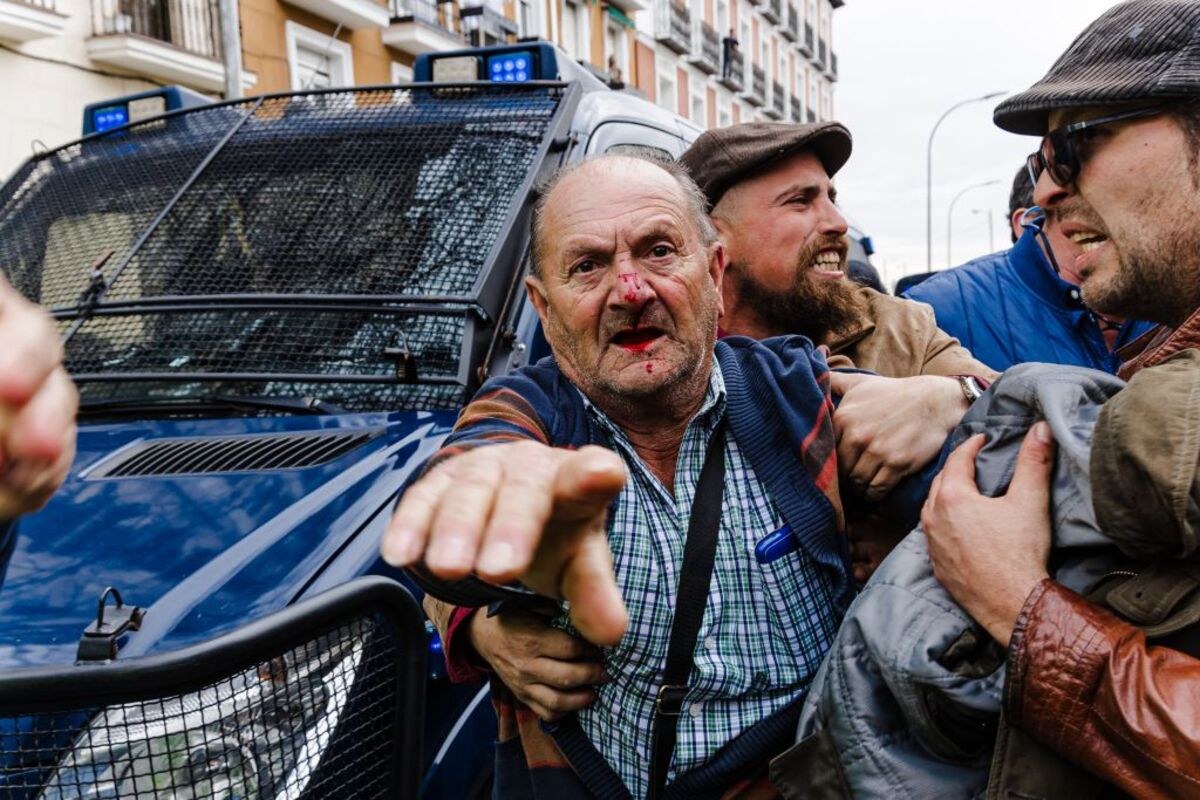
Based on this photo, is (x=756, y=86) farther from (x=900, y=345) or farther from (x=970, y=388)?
(x=970, y=388)

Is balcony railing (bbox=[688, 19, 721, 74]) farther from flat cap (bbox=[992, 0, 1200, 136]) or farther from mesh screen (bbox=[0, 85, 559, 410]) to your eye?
flat cap (bbox=[992, 0, 1200, 136])

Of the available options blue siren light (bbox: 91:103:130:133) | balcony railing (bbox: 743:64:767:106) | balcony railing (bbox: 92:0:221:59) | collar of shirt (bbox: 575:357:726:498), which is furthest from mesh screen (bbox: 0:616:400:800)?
balcony railing (bbox: 743:64:767:106)

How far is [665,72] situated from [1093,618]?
28.3m

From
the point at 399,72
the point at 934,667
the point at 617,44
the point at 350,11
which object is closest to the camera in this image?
the point at 934,667

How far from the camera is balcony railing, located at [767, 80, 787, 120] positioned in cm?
3719

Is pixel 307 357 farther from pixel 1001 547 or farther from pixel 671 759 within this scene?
pixel 1001 547

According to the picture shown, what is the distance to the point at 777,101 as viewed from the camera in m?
38.0

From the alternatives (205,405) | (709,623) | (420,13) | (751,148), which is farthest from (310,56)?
(709,623)

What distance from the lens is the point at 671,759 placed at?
164 centimetres

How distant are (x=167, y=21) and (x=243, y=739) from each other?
551 inches

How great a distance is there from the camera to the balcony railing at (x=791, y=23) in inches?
1560

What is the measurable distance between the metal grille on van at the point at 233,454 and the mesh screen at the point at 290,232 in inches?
8.5

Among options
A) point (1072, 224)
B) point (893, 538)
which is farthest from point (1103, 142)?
point (893, 538)

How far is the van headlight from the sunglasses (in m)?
1.56
